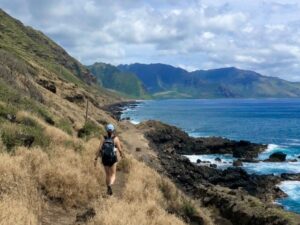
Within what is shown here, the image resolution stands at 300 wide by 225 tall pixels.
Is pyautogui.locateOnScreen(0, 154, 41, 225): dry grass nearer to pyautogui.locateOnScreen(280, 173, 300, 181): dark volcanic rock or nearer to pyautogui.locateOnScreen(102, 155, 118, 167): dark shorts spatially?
pyautogui.locateOnScreen(102, 155, 118, 167): dark shorts

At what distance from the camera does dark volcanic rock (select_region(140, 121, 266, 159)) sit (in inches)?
2766

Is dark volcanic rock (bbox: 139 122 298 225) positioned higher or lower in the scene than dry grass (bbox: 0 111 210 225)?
lower

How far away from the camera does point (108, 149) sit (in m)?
12.7

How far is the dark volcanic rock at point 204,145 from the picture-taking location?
7025 cm

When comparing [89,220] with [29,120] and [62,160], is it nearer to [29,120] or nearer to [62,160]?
[62,160]

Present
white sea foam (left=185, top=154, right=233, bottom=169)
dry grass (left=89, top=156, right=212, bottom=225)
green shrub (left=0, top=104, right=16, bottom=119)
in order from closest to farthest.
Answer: dry grass (left=89, top=156, right=212, bottom=225) → green shrub (left=0, top=104, right=16, bottom=119) → white sea foam (left=185, top=154, right=233, bottom=169)

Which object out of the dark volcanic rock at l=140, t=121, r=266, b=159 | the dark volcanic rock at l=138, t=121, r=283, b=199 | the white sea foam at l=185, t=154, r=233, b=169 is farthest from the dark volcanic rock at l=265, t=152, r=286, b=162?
the dark volcanic rock at l=138, t=121, r=283, b=199

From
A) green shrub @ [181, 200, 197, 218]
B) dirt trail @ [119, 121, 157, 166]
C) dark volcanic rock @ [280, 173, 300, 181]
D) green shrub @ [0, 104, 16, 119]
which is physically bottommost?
dark volcanic rock @ [280, 173, 300, 181]

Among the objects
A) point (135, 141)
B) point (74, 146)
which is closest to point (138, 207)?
point (74, 146)

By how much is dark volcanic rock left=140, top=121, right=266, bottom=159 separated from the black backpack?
181 feet

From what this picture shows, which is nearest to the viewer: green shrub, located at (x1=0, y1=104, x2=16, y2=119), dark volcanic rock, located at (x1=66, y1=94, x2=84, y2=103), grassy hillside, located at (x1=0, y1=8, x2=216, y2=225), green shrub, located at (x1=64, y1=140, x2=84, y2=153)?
grassy hillside, located at (x1=0, y1=8, x2=216, y2=225)

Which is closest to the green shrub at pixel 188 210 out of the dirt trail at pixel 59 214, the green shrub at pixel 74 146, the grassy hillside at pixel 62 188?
the grassy hillside at pixel 62 188

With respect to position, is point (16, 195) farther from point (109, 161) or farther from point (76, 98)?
point (76, 98)

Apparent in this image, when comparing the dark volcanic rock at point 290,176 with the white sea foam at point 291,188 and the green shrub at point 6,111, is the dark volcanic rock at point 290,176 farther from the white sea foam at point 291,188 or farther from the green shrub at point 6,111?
the green shrub at point 6,111
